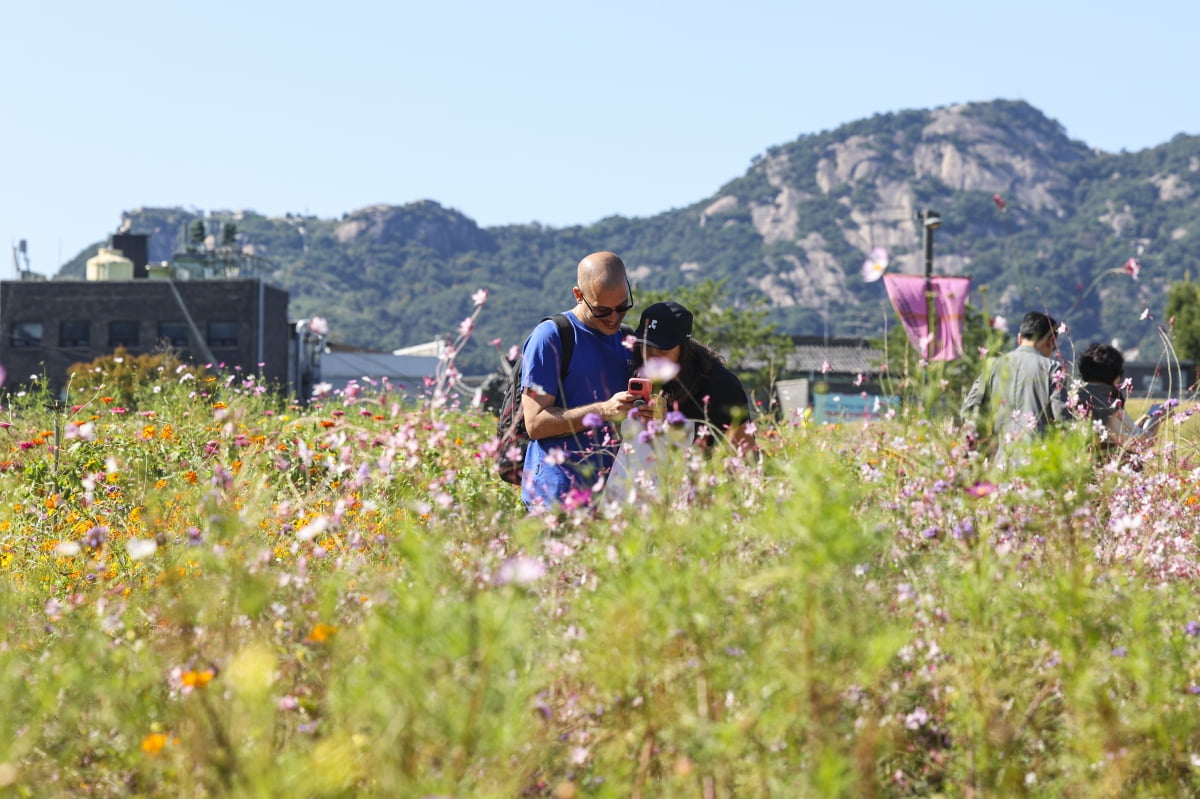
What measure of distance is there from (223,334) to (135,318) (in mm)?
5347

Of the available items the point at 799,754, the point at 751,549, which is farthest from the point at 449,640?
the point at 751,549

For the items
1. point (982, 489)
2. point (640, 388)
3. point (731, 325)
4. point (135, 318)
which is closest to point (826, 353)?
point (731, 325)

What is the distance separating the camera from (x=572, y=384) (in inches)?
176

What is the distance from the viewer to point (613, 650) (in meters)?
2.53

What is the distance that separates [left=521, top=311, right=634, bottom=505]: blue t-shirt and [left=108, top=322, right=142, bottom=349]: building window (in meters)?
70.8

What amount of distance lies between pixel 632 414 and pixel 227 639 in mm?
1407

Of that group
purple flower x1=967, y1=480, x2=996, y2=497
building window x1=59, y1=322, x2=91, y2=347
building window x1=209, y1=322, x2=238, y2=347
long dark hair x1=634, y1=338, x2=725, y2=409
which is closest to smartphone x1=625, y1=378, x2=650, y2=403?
long dark hair x1=634, y1=338, x2=725, y2=409

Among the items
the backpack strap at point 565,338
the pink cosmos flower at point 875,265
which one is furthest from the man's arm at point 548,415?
the pink cosmos flower at point 875,265

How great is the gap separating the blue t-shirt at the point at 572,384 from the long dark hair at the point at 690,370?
110mm

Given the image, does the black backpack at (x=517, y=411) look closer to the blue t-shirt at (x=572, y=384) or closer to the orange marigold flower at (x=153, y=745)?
the blue t-shirt at (x=572, y=384)

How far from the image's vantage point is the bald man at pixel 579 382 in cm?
416

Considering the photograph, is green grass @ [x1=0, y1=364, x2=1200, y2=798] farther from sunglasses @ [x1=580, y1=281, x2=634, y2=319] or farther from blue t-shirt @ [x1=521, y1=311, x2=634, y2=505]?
sunglasses @ [x1=580, y1=281, x2=634, y2=319]

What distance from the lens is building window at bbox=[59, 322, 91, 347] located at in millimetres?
70250

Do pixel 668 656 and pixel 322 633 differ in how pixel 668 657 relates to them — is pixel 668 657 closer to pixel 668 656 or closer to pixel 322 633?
pixel 668 656
